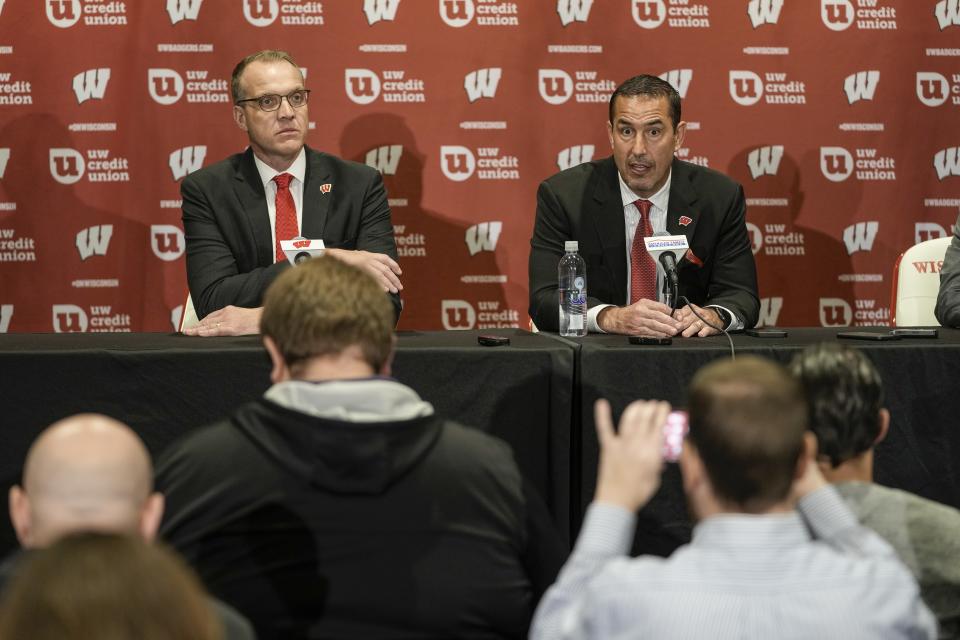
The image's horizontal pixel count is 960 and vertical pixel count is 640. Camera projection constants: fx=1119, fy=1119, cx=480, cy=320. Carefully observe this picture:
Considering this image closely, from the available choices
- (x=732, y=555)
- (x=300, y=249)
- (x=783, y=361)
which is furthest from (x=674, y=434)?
(x=300, y=249)

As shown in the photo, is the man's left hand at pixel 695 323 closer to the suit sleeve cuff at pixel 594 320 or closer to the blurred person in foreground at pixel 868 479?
the suit sleeve cuff at pixel 594 320

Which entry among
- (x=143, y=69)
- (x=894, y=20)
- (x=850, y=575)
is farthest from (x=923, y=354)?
(x=143, y=69)

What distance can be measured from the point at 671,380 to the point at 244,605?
4.96 ft

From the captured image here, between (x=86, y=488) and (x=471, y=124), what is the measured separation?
4.06 m

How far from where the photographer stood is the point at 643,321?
11.3 feet

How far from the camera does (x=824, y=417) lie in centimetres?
198

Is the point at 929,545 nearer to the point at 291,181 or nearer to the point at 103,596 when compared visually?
the point at 103,596

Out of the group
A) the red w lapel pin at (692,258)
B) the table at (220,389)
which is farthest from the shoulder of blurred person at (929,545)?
the red w lapel pin at (692,258)

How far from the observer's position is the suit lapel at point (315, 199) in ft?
13.6

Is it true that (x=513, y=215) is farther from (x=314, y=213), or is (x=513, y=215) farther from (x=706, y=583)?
(x=706, y=583)

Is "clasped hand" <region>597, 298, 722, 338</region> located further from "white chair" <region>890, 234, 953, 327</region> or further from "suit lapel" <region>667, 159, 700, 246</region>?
"white chair" <region>890, 234, 953, 327</region>

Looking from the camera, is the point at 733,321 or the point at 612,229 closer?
the point at 733,321

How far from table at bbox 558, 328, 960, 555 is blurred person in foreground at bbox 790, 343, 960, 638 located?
910 mm

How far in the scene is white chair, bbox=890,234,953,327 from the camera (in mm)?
4215
